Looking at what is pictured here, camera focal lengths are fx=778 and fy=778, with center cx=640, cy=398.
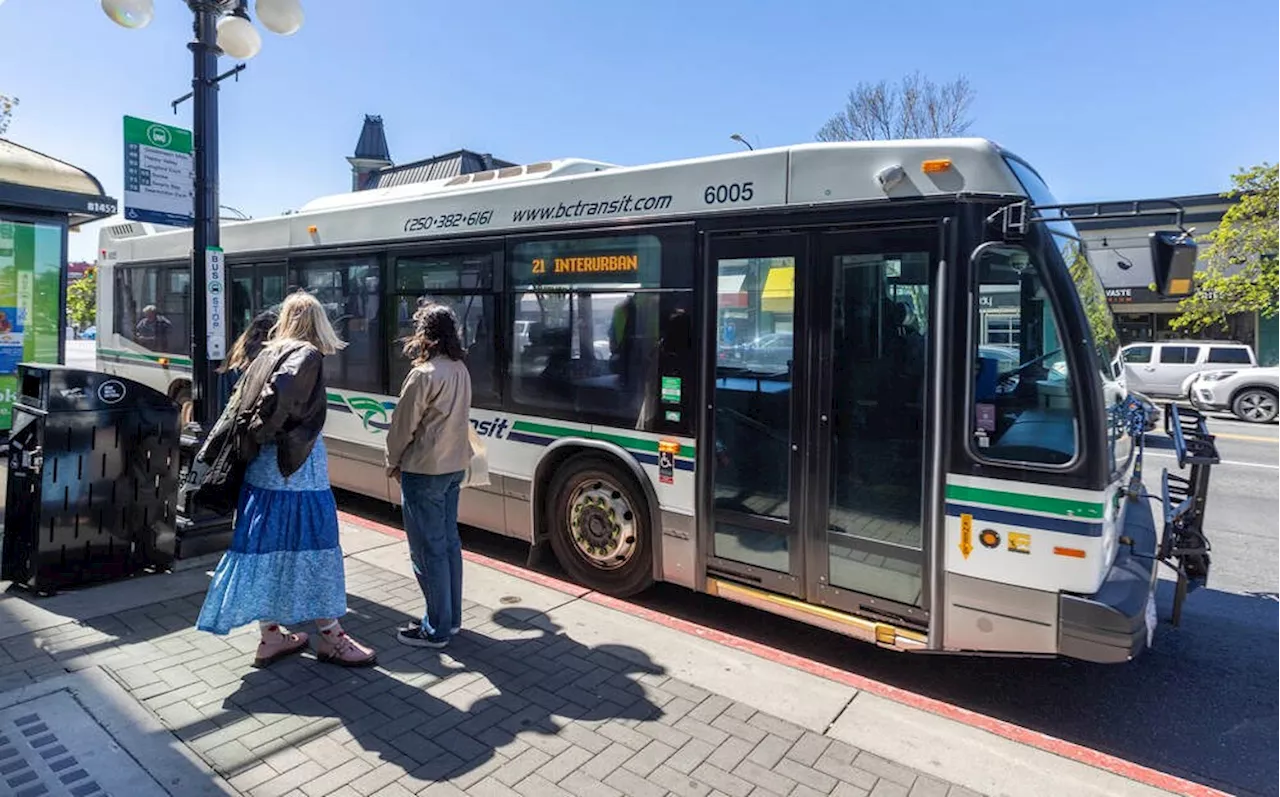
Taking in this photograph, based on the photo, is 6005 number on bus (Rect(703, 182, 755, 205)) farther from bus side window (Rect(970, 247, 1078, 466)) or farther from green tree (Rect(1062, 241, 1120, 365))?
green tree (Rect(1062, 241, 1120, 365))

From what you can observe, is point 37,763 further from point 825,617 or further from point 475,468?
point 825,617

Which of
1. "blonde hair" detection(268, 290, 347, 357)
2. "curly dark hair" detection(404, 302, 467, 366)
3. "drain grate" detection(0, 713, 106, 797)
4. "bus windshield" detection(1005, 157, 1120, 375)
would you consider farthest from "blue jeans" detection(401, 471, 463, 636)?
"bus windshield" detection(1005, 157, 1120, 375)

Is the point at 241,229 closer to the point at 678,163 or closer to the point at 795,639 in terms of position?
the point at 678,163

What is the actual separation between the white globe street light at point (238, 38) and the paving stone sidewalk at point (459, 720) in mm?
3946

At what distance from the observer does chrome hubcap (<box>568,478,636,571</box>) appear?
5.26 m

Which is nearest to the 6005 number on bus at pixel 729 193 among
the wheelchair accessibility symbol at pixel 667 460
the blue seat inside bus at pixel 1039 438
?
the wheelchair accessibility symbol at pixel 667 460

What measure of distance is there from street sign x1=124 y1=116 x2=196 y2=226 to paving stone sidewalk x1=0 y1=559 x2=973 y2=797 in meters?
2.87

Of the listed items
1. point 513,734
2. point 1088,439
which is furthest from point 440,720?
point 1088,439

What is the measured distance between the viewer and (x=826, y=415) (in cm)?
433

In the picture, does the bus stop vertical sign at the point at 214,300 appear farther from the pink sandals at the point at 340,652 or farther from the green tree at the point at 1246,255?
the green tree at the point at 1246,255

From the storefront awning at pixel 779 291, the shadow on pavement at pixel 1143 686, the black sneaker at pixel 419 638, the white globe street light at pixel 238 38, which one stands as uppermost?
the white globe street light at pixel 238 38

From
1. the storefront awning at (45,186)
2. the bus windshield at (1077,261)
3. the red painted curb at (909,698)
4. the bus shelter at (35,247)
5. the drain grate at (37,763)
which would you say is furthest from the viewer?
the bus shelter at (35,247)

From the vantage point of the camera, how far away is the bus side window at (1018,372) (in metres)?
3.75

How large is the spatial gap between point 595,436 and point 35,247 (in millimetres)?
6469
